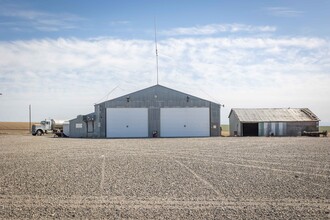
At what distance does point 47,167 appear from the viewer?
17.1 metres

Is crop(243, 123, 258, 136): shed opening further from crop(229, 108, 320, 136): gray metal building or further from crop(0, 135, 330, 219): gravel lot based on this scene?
crop(0, 135, 330, 219): gravel lot

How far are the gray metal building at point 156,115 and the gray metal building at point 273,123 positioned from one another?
5.33m

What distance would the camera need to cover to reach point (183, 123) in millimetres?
49469

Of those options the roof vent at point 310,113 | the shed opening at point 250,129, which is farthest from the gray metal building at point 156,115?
the roof vent at point 310,113

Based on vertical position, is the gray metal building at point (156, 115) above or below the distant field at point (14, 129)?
above

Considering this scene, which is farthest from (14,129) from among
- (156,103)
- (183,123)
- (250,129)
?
(250,129)

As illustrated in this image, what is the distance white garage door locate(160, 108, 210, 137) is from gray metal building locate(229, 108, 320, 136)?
6.40 metres

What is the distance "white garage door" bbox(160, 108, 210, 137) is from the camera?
49.3 m

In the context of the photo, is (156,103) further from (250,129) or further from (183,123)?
(250,129)

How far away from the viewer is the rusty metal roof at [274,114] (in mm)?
53969

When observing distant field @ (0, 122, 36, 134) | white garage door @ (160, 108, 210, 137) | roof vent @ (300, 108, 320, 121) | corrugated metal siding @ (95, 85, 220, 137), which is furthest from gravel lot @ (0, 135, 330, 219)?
distant field @ (0, 122, 36, 134)

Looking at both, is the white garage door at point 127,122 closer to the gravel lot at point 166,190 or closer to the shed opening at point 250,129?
the shed opening at point 250,129

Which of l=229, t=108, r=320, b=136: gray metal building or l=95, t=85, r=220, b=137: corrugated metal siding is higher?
l=95, t=85, r=220, b=137: corrugated metal siding

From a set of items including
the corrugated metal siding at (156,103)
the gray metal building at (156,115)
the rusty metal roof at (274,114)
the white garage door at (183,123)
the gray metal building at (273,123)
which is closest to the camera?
the gray metal building at (156,115)
